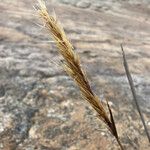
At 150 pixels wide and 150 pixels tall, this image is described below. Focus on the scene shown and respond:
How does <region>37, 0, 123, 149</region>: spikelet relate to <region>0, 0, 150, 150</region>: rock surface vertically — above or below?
above

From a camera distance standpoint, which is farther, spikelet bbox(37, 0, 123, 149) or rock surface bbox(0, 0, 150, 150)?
rock surface bbox(0, 0, 150, 150)

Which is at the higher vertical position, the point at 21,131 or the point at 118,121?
the point at 21,131

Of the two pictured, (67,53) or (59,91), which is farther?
(59,91)

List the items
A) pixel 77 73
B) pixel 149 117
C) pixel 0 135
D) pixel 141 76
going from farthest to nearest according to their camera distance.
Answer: pixel 141 76 → pixel 149 117 → pixel 0 135 → pixel 77 73

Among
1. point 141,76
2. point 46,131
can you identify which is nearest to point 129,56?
point 141,76

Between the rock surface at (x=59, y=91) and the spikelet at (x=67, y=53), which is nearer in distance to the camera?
the spikelet at (x=67, y=53)

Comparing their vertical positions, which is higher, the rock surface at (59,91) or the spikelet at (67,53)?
the spikelet at (67,53)

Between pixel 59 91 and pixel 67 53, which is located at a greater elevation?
→ pixel 67 53

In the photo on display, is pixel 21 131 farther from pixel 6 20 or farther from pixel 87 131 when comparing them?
pixel 6 20
